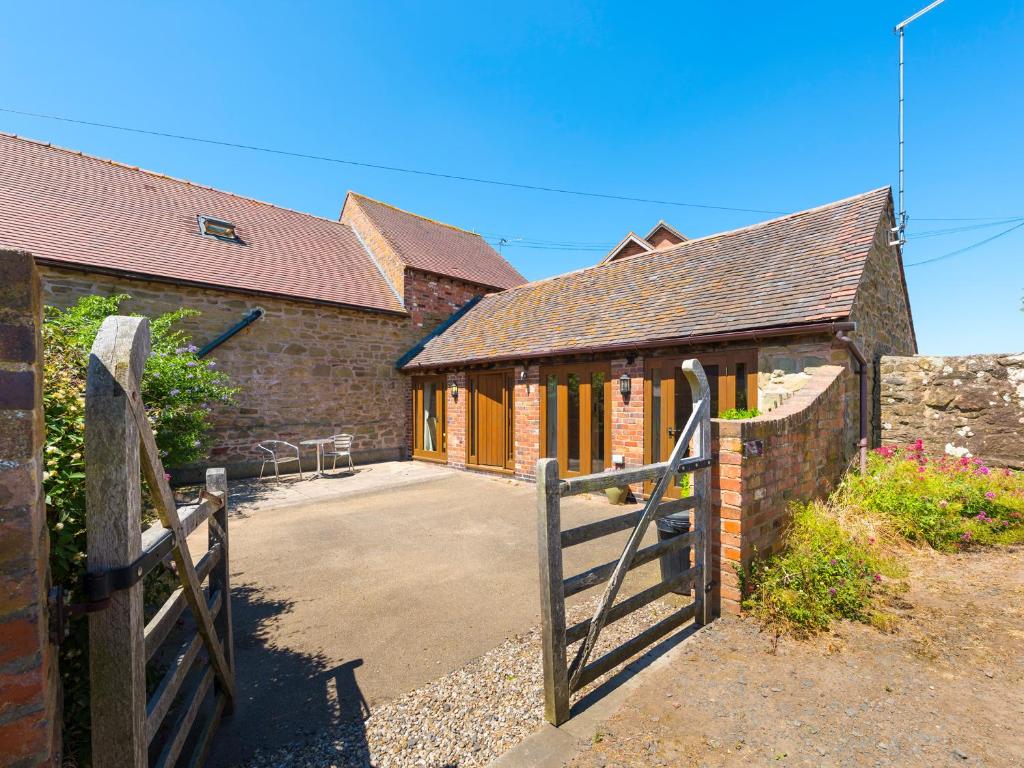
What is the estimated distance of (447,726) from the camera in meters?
2.57

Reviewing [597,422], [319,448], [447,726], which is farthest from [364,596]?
[319,448]

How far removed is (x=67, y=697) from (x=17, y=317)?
1.56 m

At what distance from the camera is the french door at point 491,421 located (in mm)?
10461

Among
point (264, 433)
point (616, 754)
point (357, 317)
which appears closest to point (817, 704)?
point (616, 754)

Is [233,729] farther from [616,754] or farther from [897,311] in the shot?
[897,311]

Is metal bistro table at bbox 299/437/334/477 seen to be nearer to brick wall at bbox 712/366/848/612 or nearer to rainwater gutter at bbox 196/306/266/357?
rainwater gutter at bbox 196/306/266/357

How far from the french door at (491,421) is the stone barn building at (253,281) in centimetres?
307

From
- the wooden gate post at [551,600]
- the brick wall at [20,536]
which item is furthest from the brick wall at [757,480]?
the brick wall at [20,536]

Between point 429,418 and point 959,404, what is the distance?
11.0 meters

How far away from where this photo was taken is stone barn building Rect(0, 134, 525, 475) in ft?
31.3

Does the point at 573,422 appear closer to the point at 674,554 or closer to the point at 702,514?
the point at 674,554

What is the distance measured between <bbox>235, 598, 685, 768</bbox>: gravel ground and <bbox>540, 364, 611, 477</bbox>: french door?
5.71 metres

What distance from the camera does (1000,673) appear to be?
289 cm

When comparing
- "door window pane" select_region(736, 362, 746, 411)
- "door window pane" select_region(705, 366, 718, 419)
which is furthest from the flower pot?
"door window pane" select_region(736, 362, 746, 411)
